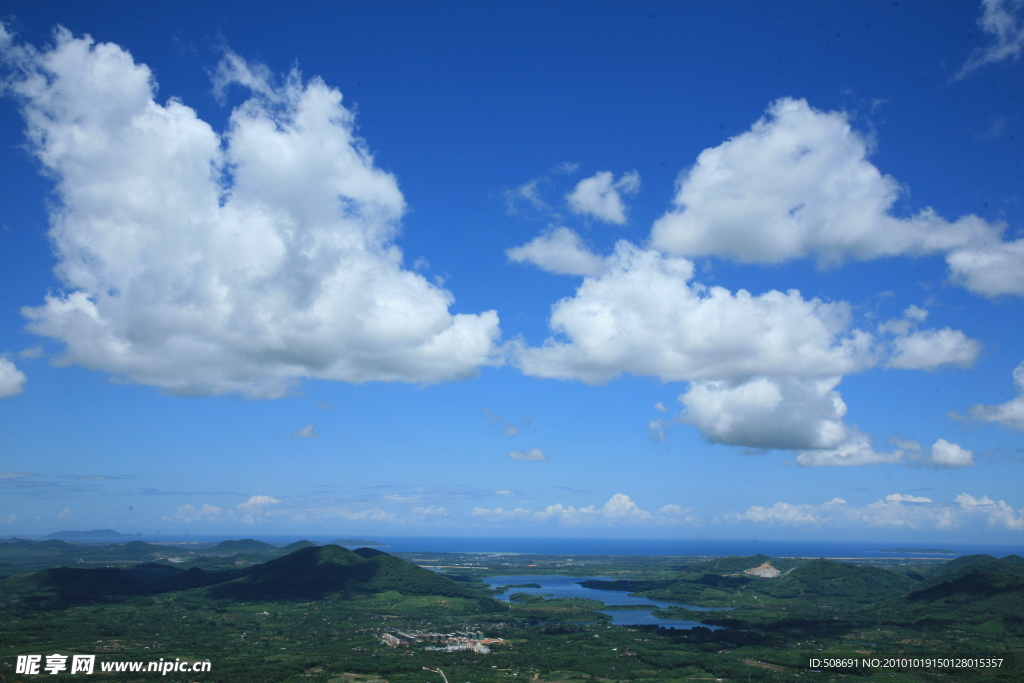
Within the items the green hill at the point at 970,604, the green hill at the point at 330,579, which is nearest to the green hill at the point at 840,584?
the green hill at the point at 970,604

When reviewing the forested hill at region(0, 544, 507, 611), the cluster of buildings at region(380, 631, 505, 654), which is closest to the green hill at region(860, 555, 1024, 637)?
the cluster of buildings at region(380, 631, 505, 654)

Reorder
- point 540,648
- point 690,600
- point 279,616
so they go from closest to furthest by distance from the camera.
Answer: point 540,648 < point 279,616 < point 690,600

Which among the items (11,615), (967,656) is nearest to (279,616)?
(11,615)

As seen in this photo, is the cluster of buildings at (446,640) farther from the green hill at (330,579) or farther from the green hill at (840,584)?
the green hill at (840,584)

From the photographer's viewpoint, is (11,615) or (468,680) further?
(11,615)

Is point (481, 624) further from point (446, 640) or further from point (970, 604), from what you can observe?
point (970, 604)

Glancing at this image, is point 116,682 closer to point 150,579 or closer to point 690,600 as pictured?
point 150,579
